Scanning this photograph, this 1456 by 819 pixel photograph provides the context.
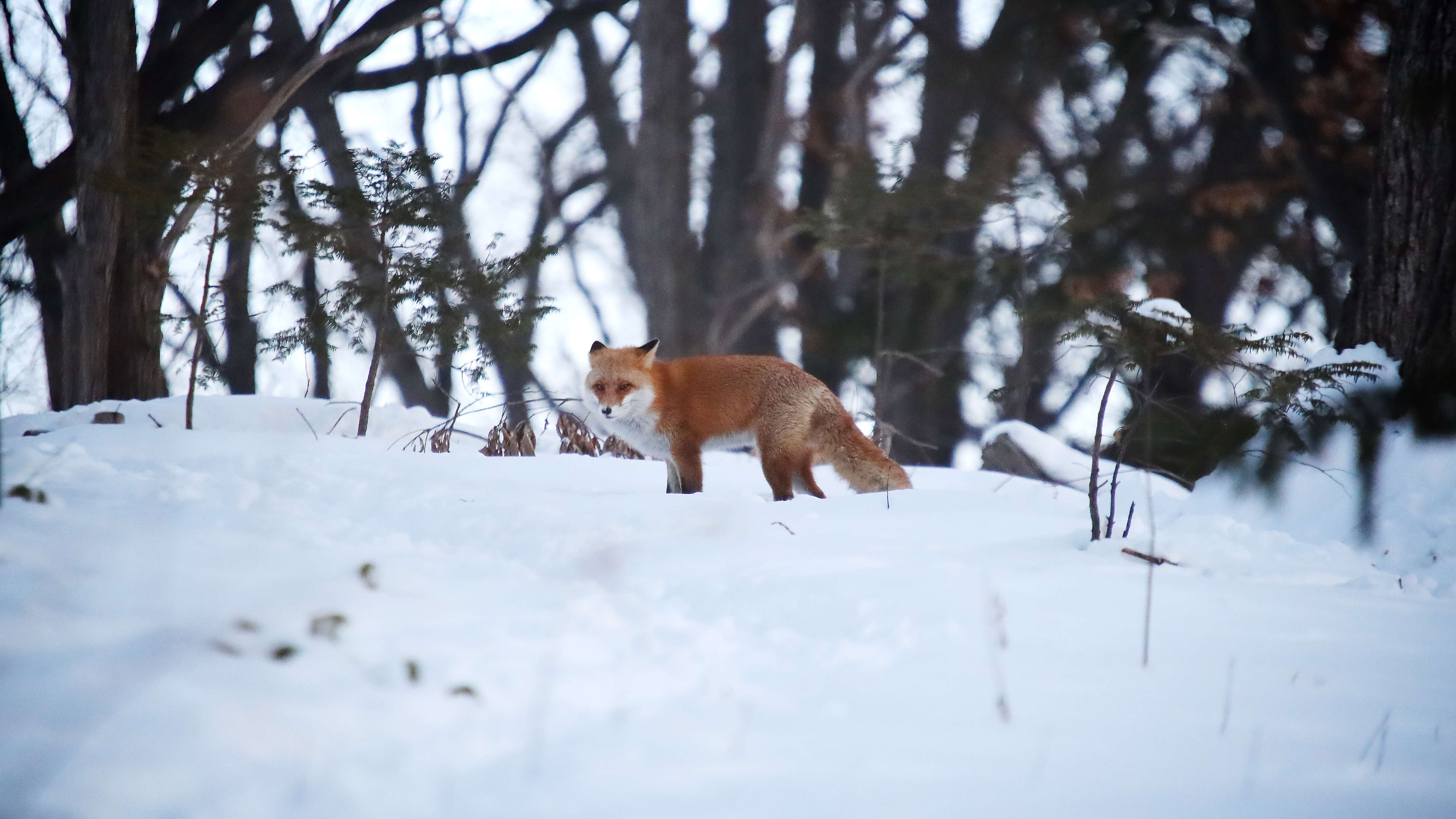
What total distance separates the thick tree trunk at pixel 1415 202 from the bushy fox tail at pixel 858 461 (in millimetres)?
2905

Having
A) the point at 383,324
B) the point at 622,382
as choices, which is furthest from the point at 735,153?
the point at 622,382

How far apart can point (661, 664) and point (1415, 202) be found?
590 cm

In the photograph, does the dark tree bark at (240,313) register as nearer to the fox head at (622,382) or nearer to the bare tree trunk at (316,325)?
Result: the bare tree trunk at (316,325)

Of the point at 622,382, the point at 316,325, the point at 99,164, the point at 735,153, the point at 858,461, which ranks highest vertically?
the point at 735,153

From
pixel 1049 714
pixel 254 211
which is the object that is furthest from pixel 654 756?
pixel 254 211

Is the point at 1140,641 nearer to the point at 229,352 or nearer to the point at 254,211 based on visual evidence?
the point at 254,211

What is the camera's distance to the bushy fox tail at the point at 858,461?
634 cm

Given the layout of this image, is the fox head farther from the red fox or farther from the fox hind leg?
the fox hind leg

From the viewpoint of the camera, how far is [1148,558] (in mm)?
3932

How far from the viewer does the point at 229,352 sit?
1803 cm

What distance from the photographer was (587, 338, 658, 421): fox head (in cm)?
652

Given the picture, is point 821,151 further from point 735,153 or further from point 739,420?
point 739,420

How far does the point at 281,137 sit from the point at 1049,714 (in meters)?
17.7

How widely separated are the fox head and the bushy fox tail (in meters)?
1.28
